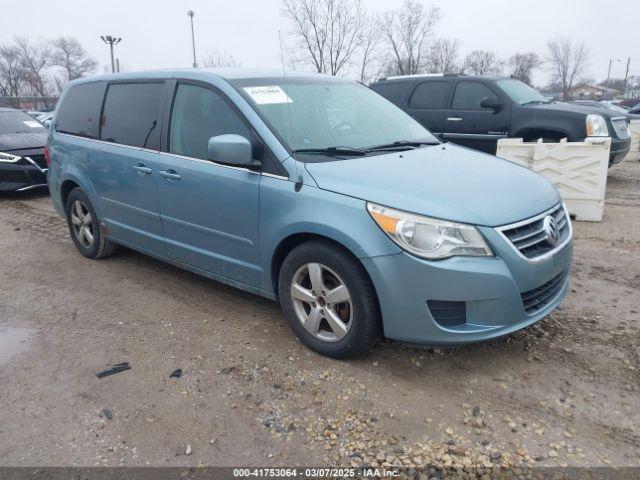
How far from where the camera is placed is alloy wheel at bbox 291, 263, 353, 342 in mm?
3158

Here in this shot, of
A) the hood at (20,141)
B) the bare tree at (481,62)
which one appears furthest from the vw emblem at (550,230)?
the bare tree at (481,62)

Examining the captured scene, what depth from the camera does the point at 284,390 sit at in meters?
3.03

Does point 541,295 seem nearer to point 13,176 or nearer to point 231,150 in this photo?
point 231,150

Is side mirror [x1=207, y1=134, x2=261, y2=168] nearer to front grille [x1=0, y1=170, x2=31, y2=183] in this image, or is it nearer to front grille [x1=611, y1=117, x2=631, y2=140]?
front grille [x1=0, y1=170, x2=31, y2=183]

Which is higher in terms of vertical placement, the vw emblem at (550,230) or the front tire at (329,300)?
the vw emblem at (550,230)

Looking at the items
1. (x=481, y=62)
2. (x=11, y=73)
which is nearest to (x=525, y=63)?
(x=481, y=62)

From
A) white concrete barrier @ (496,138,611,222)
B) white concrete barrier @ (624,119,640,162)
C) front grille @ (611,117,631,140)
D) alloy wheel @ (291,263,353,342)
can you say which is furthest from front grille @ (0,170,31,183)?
white concrete barrier @ (624,119,640,162)

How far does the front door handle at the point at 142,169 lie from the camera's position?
423 cm

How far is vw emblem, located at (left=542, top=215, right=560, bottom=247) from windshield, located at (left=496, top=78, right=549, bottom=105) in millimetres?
5674

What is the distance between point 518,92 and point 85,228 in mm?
6886

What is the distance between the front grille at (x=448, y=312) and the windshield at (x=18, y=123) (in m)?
9.34

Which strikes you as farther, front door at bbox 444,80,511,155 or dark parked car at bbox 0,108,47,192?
dark parked car at bbox 0,108,47,192

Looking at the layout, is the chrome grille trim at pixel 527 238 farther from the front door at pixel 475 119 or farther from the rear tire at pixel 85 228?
the front door at pixel 475 119

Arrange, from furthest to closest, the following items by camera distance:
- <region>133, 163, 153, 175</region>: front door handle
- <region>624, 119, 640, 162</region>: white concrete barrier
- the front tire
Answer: <region>624, 119, 640, 162</region>: white concrete barrier < <region>133, 163, 153, 175</region>: front door handle < the front tire
